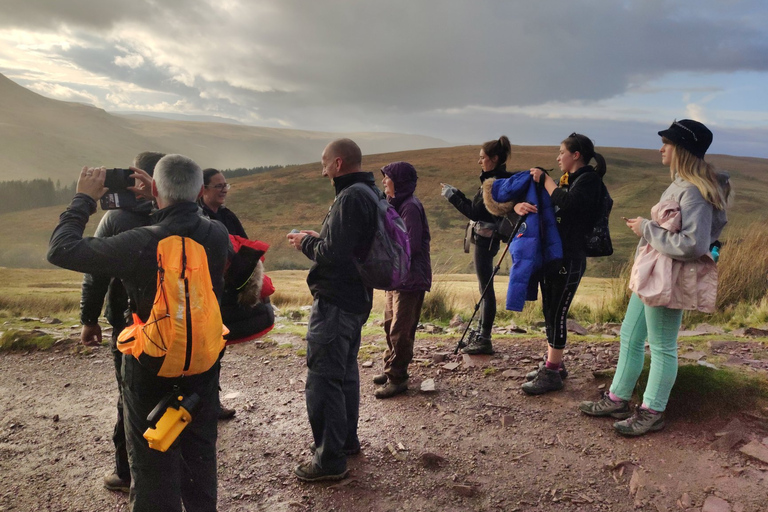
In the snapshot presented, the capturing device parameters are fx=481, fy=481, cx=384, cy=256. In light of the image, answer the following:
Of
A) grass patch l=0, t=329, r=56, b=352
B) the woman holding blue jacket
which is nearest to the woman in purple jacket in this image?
the woman holding blue jacket

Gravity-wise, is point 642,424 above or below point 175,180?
below

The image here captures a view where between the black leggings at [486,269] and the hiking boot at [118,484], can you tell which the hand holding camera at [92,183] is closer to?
the hiking boot at [118,484]

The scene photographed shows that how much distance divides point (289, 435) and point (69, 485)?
169 cm

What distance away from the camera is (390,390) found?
4875 millimetres

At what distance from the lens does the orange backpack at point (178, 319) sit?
88.6 inches

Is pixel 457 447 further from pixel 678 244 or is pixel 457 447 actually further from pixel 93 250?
pixel 93 250

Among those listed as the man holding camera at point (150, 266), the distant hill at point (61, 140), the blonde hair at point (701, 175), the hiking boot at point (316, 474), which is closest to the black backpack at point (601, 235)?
the blonde hair at point (701, 175)

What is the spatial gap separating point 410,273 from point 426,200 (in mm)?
24247

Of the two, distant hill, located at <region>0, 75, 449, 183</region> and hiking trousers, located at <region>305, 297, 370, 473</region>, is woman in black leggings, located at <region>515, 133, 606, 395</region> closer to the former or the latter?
hiking trousers, located at <region>305, 297, 370, 473</region>

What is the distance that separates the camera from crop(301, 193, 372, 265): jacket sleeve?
9.95ft

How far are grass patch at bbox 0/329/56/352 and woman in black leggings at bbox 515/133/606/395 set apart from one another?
276 inches

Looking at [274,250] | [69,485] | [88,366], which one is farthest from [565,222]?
[274,250]

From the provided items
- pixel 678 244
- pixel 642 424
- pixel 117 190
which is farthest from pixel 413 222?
pixel 117 190

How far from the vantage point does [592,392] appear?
4.49m
